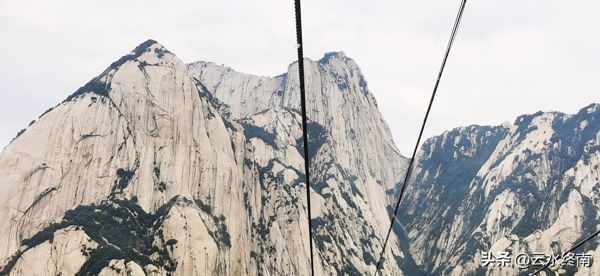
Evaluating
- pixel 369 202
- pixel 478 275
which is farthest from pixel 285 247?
pixel 369 202

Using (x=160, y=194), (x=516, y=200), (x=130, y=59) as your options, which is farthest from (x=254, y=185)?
(x=516, y=200)

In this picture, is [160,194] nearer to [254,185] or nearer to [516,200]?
[254,185]

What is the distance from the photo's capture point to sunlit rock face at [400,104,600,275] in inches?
4311

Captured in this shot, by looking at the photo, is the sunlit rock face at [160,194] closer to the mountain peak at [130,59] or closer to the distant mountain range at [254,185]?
the distant mountain range at [254,185]

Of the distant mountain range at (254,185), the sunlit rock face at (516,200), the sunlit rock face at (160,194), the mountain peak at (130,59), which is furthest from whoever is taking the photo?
the sunlit rock face at (516,200)

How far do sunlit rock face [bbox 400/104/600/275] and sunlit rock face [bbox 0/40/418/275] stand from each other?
24.5 m

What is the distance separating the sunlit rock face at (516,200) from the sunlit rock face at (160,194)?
2452 centimetres

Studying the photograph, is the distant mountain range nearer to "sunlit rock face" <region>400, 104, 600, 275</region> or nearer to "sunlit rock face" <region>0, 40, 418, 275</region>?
"sunlit rock face" <region>0, 40, 418, 275</region>

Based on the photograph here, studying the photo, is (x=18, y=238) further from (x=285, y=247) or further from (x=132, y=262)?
(x=285, y=247)

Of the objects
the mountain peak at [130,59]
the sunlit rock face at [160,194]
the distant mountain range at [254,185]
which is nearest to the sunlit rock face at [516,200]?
the distant mountain range at [254,185]

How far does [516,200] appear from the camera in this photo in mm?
132750

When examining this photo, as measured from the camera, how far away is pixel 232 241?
77688 mm

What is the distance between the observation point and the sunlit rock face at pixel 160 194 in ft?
198

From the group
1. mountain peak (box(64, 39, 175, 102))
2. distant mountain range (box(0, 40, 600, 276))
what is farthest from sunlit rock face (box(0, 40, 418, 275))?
mountain peak (box(64, 39, 175, 102))
